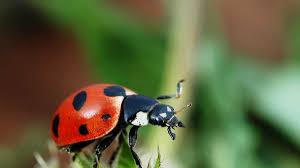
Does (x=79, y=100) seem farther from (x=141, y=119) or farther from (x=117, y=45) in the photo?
(x=117, y=45)

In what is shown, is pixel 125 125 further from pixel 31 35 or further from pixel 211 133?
pixel 31 35

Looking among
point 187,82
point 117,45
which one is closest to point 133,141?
point 187,82

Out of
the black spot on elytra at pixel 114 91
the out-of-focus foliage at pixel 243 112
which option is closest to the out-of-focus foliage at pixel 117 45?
the out-of-focus foliage at pixel 243 112

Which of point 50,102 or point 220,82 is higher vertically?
point 220,82

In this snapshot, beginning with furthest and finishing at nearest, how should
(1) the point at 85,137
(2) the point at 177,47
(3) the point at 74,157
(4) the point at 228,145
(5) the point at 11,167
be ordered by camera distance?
1. (5) the point at 11,167
2. (2) the point at 177,47
3. (4) the point at 228,145
4. (1) the point at 85,137
5. (3) the point at 74,157

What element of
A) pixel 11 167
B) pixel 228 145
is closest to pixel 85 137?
pixel 228 145

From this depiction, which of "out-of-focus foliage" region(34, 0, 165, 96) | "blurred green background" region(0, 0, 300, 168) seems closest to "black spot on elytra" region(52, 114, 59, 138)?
"blurred green background" region(0, 0, 300, 168)

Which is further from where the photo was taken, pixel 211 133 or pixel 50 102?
pixel 50 102
